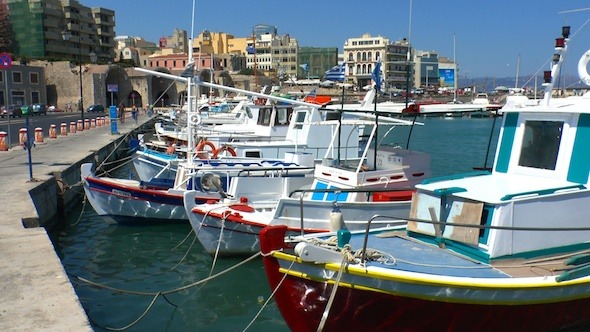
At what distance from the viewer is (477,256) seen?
7.49 metres

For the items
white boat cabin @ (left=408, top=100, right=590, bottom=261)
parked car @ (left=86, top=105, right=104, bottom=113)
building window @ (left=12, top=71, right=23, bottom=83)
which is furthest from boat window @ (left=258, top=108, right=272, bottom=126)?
building window @ (left=12, top=71, right=23, bottom=83)

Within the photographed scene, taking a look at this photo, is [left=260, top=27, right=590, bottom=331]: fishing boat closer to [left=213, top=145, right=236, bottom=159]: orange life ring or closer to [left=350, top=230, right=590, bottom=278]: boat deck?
[left=350, top=230, right=590, bottom=278]: boat deck

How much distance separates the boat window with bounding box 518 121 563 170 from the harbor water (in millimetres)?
2093

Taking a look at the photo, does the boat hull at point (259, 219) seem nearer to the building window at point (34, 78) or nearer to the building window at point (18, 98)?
the building window at point (18, 98)

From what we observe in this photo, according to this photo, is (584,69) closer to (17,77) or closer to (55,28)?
(17,77)

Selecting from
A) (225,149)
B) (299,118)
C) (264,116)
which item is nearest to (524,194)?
(225,149)

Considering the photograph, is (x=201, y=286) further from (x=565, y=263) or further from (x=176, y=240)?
(x=565, y=263)

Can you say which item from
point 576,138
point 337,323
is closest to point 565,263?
point 576,138

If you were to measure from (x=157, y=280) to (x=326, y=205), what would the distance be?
3857 millimetres

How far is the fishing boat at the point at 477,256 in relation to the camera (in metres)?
6.64

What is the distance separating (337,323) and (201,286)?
4.59 m

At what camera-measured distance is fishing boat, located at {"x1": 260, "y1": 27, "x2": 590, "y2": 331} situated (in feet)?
21.8

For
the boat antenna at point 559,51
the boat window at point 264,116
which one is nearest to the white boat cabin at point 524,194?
the boat antenna at point 559,51

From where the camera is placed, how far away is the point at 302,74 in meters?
149
